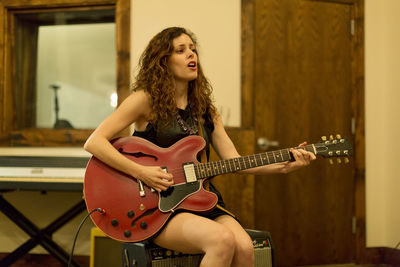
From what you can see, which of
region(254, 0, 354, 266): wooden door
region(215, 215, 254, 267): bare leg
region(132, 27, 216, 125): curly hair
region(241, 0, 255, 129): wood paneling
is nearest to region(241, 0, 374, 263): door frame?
region(254, 0, 354, 266): wooden door

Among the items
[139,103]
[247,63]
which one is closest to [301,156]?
[139,103]

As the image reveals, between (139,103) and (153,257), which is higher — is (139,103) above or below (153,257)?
above

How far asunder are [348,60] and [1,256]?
3070mm

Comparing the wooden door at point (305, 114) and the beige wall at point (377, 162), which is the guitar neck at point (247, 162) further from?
the beige wall at point (377, 162)

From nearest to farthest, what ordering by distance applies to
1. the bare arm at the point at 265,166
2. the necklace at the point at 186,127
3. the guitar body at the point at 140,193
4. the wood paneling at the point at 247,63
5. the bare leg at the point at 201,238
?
1. the bare leg at the point at 201,238
2. the guitar body at the point at 140,193
3. the bare arm at the point at 265,166
4. the necklace at the point at 186,127
5. the wood paneling at the point at 247,63

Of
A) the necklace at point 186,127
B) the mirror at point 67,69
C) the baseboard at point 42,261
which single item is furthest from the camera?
the mirror at point 67,69

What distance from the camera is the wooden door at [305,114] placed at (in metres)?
2.97

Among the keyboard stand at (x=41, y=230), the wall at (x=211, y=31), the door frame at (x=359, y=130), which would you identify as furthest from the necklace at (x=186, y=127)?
the door frame at (x=359, y=130)

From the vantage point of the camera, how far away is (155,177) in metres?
1.68

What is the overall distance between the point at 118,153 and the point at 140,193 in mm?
194

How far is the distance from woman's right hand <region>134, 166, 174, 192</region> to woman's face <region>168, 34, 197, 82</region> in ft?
1.54

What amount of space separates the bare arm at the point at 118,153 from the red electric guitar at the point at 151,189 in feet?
0.13

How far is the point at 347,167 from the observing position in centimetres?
313

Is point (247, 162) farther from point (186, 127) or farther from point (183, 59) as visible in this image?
point (183, 59)
